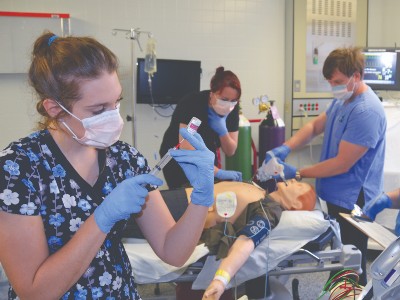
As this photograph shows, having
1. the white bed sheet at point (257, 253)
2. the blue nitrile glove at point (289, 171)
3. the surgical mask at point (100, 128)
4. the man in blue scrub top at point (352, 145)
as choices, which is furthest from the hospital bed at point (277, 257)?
the surgical mask at point (100, 128)

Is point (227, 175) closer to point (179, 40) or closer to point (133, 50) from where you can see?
point (133, 50)

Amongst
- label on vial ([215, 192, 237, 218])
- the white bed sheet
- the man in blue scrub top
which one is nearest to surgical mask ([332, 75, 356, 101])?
the man in blue scrub top

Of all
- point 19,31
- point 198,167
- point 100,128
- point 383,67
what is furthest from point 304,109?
point 100,128

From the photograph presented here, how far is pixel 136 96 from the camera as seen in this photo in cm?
377

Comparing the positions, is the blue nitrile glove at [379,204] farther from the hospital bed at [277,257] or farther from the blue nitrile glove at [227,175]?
the blue nitrile glove at [227,175]

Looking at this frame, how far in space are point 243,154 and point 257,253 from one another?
199 centimetres

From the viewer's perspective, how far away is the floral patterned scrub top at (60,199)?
879 mm

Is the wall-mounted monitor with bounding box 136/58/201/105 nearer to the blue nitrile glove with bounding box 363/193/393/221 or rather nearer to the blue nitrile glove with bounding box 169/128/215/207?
the blue nitrile glove with bounding box 363/193/393/221

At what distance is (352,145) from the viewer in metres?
2.15

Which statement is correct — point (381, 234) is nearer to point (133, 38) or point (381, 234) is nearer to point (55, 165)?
point (55, 165)

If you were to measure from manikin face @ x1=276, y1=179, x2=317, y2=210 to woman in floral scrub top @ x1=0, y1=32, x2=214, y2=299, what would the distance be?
1.28 meters

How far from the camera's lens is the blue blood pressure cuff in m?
1.95

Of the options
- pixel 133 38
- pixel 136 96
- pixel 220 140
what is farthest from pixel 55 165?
pixel 136 96

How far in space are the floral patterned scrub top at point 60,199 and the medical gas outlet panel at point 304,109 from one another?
3569mm
